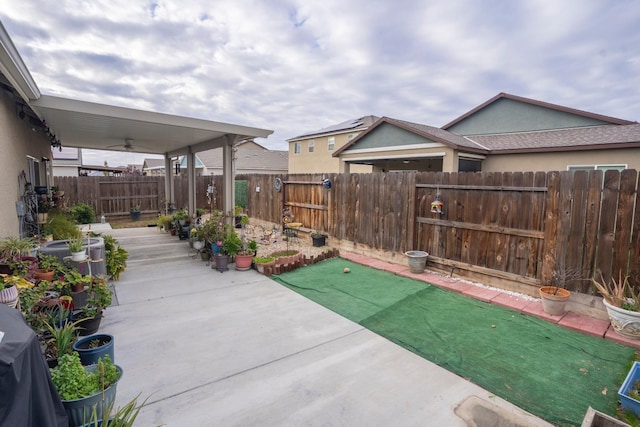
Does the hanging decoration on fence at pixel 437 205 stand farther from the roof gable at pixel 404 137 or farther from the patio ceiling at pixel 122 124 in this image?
the roof gable at pixel 404 137

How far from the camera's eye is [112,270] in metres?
5.70

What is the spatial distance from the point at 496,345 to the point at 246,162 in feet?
77.6

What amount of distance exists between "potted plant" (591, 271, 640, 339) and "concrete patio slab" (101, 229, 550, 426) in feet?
7.32

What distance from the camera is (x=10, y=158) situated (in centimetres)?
470

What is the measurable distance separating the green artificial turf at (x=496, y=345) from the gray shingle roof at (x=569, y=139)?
7884 millimetres

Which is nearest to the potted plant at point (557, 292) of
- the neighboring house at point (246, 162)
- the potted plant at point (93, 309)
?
the potted plant at point (93, 309)

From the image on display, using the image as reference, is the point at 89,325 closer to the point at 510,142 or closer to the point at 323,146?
the point at 510,142

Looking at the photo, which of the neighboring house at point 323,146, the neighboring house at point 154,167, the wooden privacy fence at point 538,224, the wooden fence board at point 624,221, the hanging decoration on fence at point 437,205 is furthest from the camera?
the neighboring house at point 154,167

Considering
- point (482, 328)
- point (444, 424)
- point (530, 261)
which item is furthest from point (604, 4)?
point (444, 424)

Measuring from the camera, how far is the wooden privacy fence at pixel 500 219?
413 cm

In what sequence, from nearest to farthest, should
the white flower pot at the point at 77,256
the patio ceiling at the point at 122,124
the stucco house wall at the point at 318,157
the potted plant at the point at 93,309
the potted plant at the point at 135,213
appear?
the potted plant at the point at 93,309, the white flower pot at the point at 77,256, the patio ceiling at the point at 122,124, the potted plant at the point at 135,213, the stucco house wall at the point at 318,157

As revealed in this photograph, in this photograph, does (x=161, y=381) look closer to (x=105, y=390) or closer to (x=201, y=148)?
(x=105, y=390)

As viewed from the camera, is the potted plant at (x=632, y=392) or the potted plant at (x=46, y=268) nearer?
the potted plant at (x=632, y=392)

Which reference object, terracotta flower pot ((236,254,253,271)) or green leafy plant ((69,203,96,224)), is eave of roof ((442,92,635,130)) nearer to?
terracotta flower pot ((236,254,253,271))
